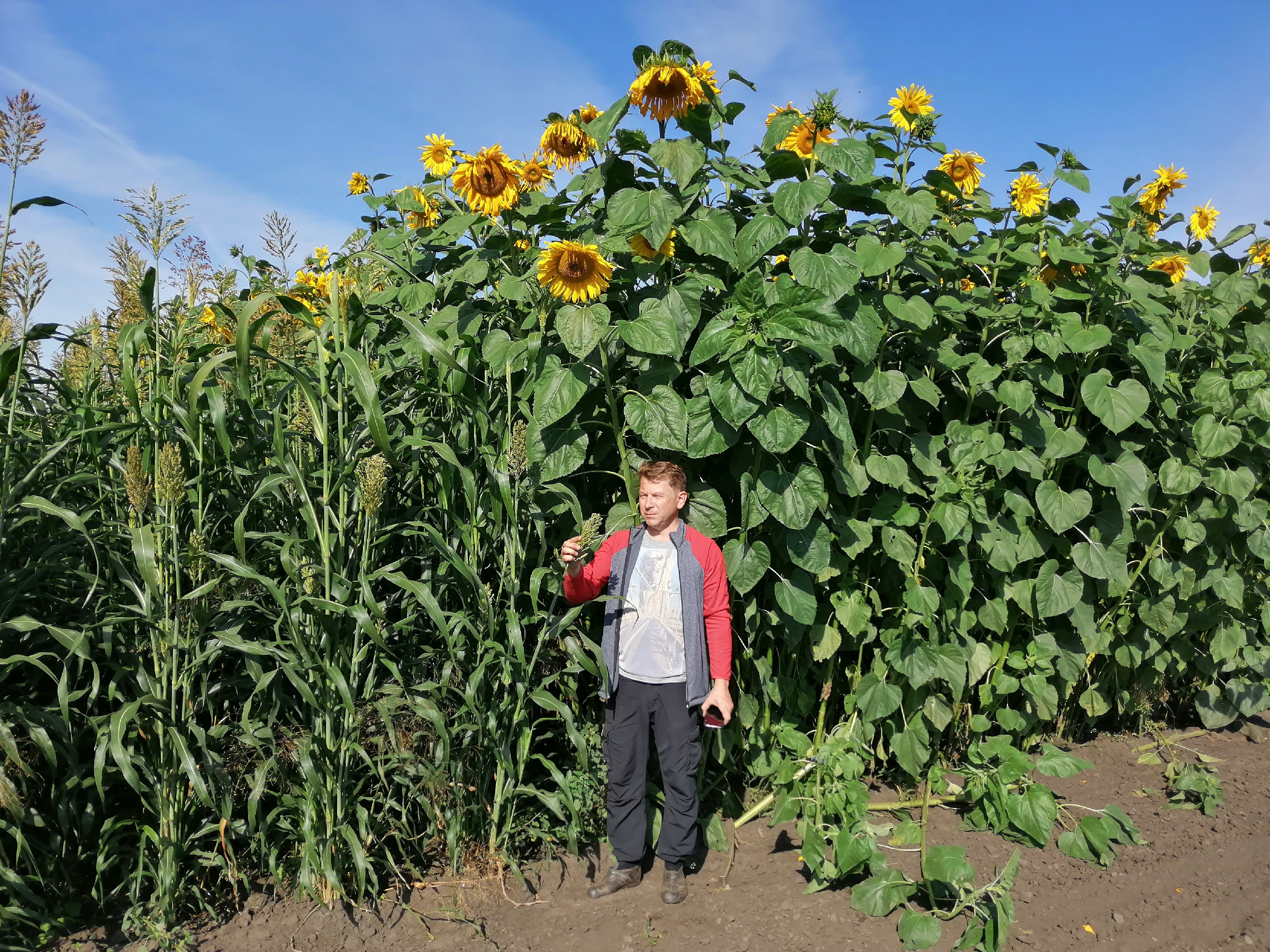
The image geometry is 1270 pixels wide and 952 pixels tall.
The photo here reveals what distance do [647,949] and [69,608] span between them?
1.95m

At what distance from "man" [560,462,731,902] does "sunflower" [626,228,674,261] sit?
707 millimetres

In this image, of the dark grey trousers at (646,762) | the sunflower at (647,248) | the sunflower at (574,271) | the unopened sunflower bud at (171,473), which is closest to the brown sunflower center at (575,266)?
the sunflower at (574,271)

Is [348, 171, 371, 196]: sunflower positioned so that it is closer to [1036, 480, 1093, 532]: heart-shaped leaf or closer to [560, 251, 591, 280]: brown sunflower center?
[560, 251, 591, 280]: brown sunflower center

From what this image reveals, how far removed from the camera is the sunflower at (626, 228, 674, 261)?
8.85 ft

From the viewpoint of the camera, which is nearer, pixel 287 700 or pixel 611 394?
pixel 287 700

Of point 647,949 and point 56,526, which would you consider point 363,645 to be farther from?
point 647,949

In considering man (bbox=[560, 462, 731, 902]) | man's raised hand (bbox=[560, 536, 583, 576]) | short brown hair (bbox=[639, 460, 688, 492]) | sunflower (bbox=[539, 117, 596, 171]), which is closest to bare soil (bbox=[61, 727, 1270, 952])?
man (bbox=[560, 462, 731, 902])

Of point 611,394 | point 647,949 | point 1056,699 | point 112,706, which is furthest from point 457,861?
point 1056,699

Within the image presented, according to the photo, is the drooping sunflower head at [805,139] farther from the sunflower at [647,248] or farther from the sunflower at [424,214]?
the sunflower at [424,214]

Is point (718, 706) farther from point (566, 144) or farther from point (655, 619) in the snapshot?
point (566, 144)

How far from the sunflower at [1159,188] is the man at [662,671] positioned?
8.62ft

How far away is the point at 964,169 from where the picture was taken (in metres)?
3.50

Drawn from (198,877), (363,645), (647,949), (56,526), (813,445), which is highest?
(813,445)

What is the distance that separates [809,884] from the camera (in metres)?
2.88
